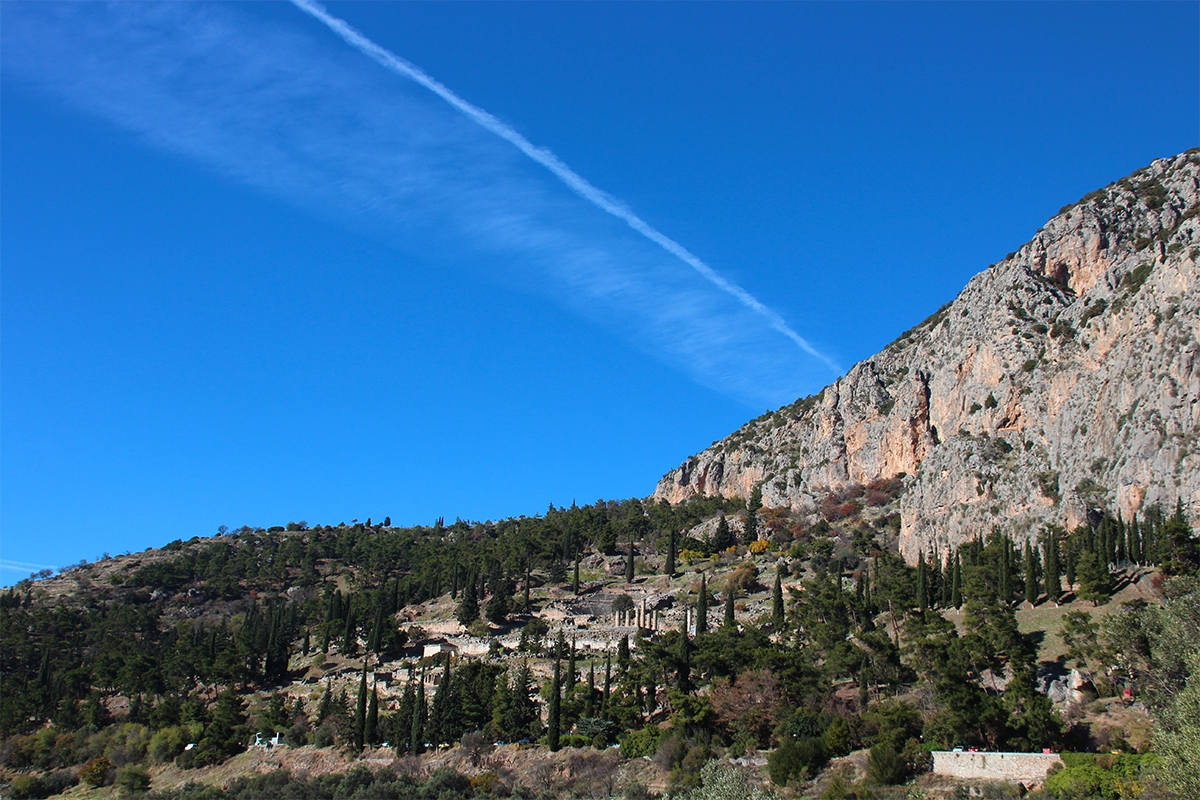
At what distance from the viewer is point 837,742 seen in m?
52.5

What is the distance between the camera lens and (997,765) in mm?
46562

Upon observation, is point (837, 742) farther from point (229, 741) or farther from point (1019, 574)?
point (229, 741)

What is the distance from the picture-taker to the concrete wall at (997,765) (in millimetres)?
45594

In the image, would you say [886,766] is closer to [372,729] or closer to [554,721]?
[554,721]

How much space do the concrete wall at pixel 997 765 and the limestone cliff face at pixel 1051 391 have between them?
42.0 m

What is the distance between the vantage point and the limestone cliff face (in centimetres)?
8750

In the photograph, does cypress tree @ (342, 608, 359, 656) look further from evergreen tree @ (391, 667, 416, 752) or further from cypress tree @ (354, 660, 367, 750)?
evergreen tree @ (391, 667, 416, 752)

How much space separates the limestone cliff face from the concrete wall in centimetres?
4198

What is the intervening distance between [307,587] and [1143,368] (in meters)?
122

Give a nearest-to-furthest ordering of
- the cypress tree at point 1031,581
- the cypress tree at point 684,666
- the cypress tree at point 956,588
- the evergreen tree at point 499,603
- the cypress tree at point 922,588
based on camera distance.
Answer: the cypress tree at point 684,666, the cypress tree at point 1031,581, the cypress tree at point 956,588, the cypress tree at point 922,588, the evergreen tree at point 499,603

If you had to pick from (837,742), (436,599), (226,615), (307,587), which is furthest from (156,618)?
(837,742)

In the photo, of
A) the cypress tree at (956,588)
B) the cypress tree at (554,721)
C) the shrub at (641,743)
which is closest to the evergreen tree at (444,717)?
the cypress tree at (554,721)

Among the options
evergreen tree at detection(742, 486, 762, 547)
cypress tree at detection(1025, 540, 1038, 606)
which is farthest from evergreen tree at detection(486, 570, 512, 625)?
cypress tree at detection(1025, 540, 1038, 606)

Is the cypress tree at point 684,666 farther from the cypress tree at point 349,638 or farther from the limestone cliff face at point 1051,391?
the cypress tree at point 349,638
